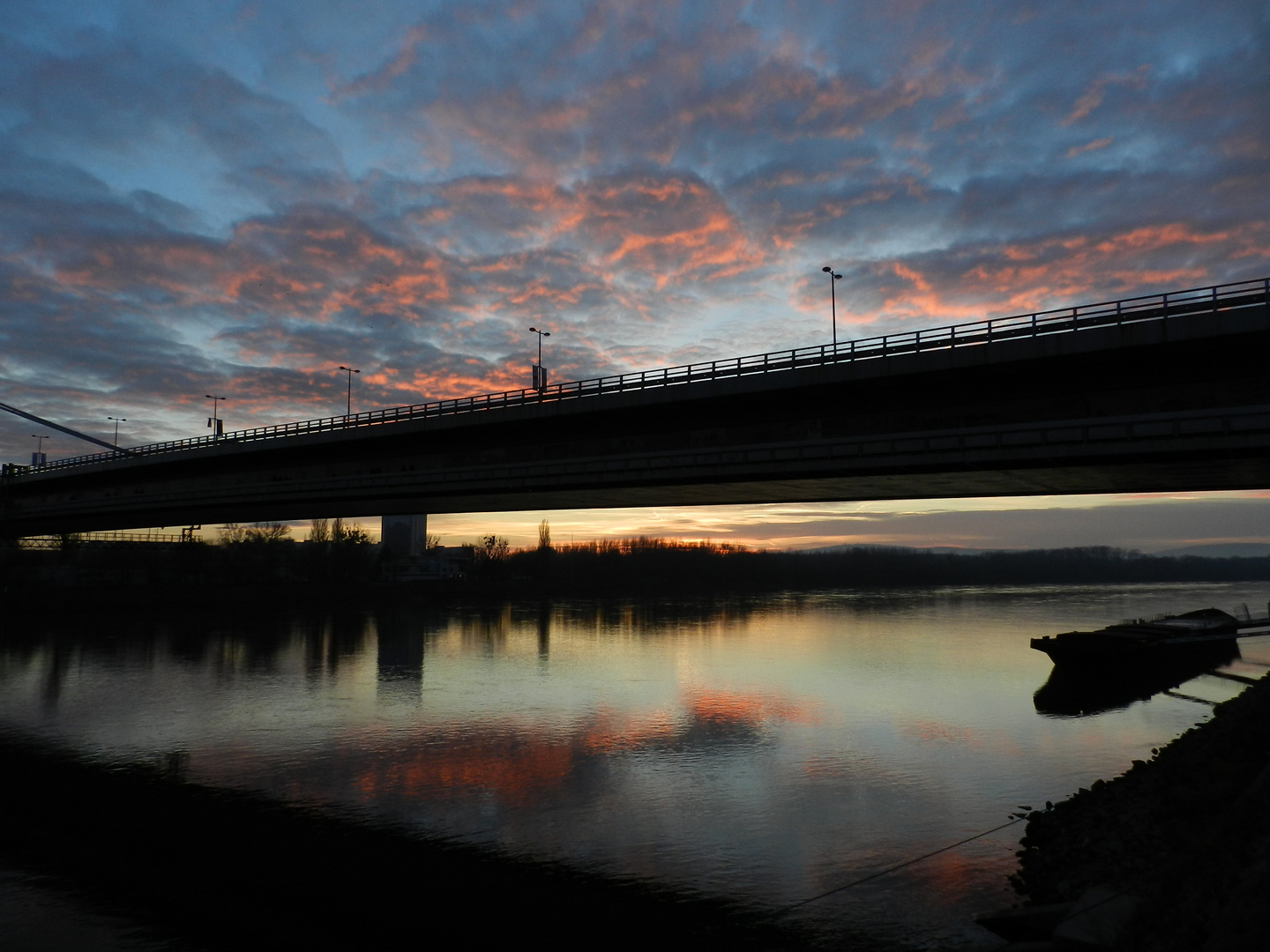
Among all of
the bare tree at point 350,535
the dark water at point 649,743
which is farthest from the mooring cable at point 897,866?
the bare tree at point 350,535

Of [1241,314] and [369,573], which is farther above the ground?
[1241,314]

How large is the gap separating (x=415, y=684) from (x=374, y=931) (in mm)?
27683

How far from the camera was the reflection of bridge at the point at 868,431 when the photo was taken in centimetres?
2212

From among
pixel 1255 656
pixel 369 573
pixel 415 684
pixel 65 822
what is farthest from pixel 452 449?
pixel 369 573

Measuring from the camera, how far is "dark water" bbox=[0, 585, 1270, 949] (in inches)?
655

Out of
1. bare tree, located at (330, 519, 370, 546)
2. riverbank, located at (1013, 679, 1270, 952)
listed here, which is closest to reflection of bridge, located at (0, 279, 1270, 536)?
riverbank, located at (1013, 679, 1270, 952)

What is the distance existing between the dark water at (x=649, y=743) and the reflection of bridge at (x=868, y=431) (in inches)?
391

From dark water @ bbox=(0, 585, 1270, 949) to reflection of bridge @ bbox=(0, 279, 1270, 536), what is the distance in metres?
9.93

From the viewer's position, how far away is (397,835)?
18.5 metres

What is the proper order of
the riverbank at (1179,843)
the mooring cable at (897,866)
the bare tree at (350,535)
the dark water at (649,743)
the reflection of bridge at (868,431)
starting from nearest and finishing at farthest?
the riverbank at (1179,843), the mooring cable at (897,866), the dark water at (649,743), the reflection of bridge at (868,431), the bare tree at (350,535)

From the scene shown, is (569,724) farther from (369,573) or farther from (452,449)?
(369,573)

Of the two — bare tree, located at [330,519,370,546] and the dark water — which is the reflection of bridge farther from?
bare tree, located at [330,519,370,546]

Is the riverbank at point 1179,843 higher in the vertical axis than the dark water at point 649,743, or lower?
higher

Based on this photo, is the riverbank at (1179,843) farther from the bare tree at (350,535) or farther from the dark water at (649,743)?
the bare tree at (350,535)
